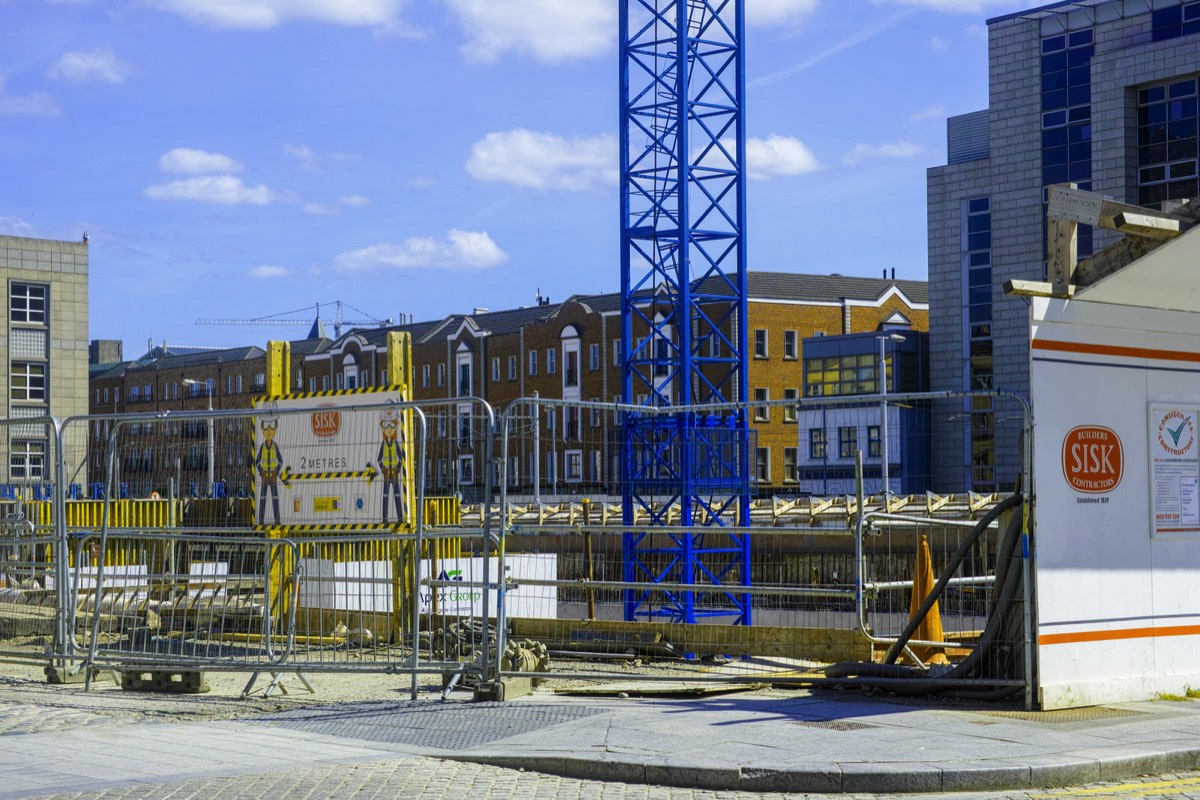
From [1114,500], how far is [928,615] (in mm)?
2716

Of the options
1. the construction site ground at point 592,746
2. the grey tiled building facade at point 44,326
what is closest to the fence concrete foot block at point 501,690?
the construction site ground at point 592,746

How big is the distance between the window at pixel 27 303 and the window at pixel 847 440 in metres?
61.8

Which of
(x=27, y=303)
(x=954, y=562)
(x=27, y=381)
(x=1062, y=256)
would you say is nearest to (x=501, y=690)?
(x=954, y=562)

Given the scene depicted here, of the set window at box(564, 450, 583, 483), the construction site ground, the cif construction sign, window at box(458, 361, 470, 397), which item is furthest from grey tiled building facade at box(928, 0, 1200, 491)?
the construction site ground

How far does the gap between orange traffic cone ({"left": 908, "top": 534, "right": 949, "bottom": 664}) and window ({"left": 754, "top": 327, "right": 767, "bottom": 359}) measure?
6123cm

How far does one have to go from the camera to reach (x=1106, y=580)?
11469 millimetres

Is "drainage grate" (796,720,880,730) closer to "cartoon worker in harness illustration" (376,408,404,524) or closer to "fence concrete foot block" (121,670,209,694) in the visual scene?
"fence concrete foot block" (121,670,209,694)

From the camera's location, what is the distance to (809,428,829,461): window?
16.8 meters

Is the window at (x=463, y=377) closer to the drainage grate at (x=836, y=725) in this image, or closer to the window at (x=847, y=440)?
the window at (x=847, y=440)

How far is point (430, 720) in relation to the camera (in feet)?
35.9

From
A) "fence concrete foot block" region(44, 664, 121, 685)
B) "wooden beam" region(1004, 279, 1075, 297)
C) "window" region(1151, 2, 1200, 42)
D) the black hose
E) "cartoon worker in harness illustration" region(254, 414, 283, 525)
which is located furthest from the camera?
"window" region(1151, 2, 1200, 42)

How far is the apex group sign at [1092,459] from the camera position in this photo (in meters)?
11.3

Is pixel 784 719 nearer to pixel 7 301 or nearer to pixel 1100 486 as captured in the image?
pixel 1100 486

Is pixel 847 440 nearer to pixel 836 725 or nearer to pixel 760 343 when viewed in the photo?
pixel 836 725
